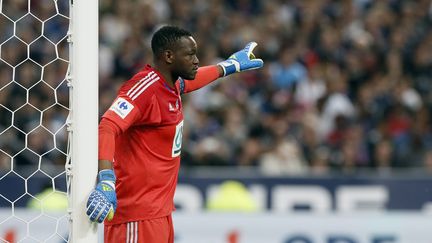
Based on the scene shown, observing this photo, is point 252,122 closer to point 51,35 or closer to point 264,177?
point 264,177

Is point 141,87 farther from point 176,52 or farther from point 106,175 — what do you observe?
point 106,175

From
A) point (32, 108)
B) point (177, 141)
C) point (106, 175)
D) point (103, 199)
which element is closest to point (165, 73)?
point (177, 141)

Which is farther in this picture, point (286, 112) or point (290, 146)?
point (286, 112)

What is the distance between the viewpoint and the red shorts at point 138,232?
5.11 metres

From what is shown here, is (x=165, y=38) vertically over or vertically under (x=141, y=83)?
over

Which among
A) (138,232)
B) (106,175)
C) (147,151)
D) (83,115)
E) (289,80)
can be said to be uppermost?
(289,80)

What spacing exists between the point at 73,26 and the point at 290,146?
601 centimetres

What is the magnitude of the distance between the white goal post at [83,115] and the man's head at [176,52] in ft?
1.44

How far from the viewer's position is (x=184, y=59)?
514 centimetres

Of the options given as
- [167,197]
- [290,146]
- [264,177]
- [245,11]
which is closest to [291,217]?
[264,177]

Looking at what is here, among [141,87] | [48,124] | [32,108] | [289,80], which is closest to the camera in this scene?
[141,87]

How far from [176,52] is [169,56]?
4 centimetres

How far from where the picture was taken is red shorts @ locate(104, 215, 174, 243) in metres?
5.11

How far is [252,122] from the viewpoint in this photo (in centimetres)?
1116
